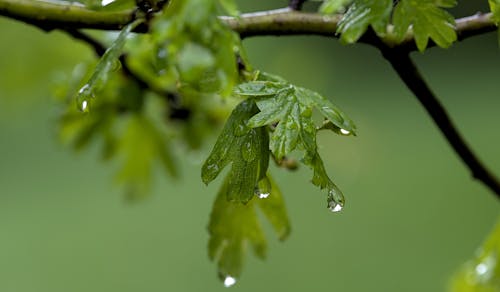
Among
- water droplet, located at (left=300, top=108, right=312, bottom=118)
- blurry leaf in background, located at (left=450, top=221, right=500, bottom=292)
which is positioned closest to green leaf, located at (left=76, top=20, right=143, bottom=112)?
water droplet, located at (left=300, top=108, right=312, bottom=118)

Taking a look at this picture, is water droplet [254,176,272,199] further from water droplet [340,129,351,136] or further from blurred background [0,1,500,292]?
blurred background [0,1,500,292]

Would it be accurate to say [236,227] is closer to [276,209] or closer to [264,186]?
[276,209]

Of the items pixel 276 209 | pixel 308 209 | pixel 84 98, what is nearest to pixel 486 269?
pixel 276 209

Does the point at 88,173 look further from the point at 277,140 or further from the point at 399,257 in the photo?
the point at 277,140

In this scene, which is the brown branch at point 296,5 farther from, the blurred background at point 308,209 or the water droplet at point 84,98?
the blurred background at point 308,209

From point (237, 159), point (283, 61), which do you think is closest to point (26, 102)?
point (237, 159)

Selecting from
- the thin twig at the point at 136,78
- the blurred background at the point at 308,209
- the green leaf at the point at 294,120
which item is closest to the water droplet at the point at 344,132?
the green leaf at the point at 294,120
